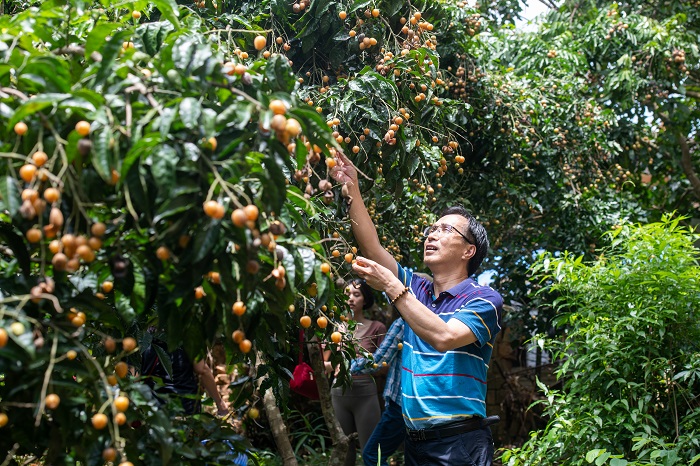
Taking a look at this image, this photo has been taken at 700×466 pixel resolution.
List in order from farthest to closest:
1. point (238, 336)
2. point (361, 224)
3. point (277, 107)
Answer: point (361, 224) < point (238, 336) < point (277, 107)

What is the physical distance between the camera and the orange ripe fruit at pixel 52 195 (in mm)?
1232

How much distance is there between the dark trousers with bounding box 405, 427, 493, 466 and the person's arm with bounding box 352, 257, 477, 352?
31 cm

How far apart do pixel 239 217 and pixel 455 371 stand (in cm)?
138

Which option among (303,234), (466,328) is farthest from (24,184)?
(466,328)

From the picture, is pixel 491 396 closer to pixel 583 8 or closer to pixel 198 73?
pixel 583 8

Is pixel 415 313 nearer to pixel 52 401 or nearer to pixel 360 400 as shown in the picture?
pixel 52 401

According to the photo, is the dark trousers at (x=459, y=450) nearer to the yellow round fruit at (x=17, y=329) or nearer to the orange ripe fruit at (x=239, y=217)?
the orange ripe fruit at (x=239, y=217)

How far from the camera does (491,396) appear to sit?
20.2ft

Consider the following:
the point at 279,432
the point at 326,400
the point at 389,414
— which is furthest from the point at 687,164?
the point at 279,432

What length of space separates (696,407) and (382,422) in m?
1.24

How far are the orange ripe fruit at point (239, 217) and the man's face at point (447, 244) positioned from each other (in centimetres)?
151

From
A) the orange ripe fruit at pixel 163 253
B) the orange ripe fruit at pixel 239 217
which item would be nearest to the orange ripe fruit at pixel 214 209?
the orange ripe fruit at pixel 239 217

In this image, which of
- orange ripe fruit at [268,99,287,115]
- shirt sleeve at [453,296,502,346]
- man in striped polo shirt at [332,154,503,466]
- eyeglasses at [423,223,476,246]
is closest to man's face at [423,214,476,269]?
eyeglasses at [423,223,476,246]

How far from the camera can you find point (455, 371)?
2438 millimetres
